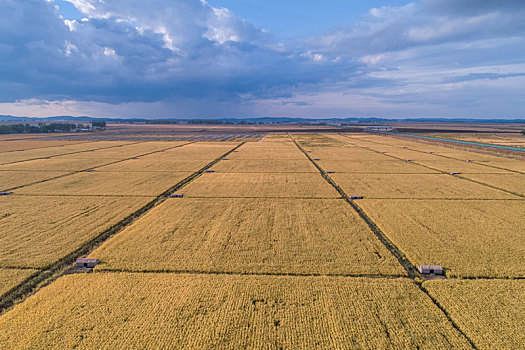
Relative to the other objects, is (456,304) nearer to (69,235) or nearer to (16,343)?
(16,343)

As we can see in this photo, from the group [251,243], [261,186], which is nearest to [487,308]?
[251,243]

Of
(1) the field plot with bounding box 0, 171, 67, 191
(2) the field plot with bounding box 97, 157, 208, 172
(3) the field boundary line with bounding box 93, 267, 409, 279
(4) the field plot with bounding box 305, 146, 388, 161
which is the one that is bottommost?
(3) the field boundary line with bounding box 93, 267, 409, 279

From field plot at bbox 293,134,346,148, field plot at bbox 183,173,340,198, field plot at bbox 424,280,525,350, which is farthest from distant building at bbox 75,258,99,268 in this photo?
field plot at bbox 293,134,346,148

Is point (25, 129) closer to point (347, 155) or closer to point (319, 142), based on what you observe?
point (319, 142)

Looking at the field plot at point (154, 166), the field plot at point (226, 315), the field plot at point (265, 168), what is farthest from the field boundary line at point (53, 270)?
the field plot at point (154, 166)

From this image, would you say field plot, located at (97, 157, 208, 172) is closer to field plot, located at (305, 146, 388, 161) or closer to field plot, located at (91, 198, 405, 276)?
field plot, located at (91, 198, 405, 276)

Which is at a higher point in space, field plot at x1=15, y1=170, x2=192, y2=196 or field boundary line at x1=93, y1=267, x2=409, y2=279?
field plot at x1=15, y1=170, x2=192, y2=196

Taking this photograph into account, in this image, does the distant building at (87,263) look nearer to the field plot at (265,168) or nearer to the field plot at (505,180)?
the field plot at (265,168)
